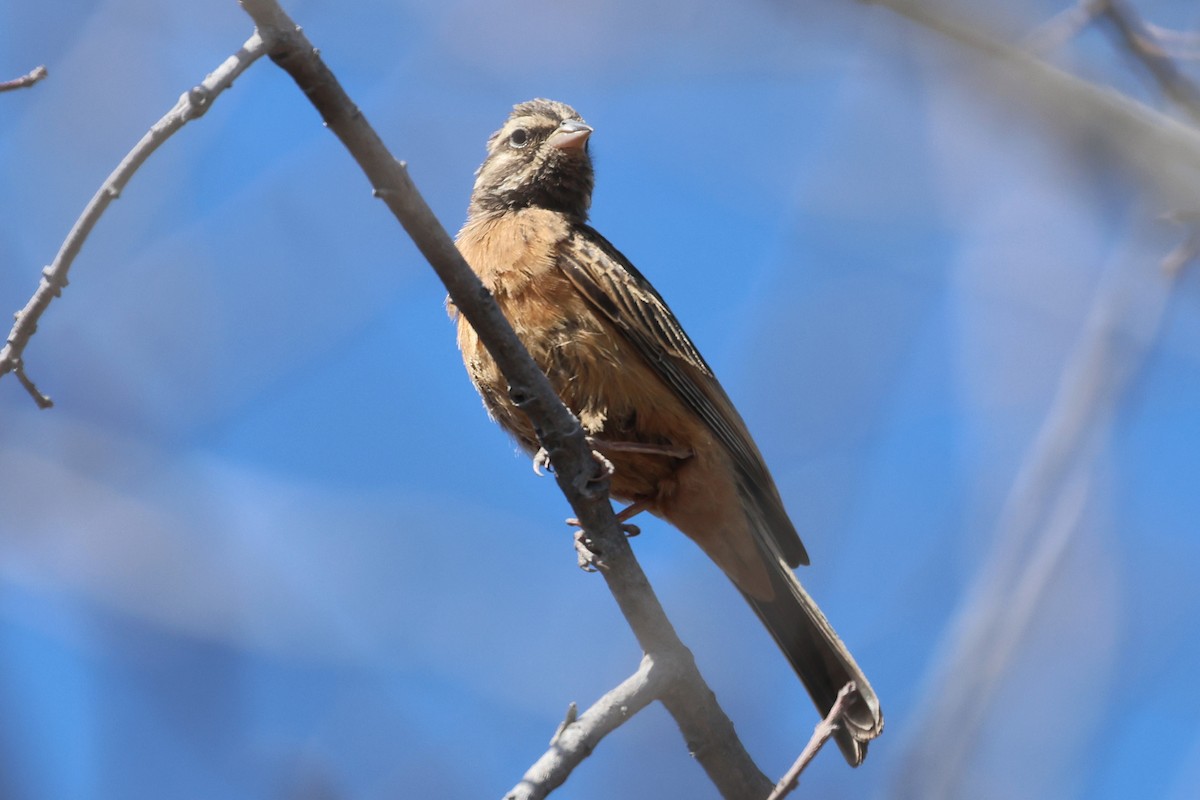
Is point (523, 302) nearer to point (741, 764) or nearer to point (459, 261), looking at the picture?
point (459, 261)

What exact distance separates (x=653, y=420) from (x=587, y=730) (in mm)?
1836

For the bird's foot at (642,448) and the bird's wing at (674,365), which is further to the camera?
the bird's wing at (674,365)

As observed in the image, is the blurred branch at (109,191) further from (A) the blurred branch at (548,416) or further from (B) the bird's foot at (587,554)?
(B) the bird's foot at (587,554)

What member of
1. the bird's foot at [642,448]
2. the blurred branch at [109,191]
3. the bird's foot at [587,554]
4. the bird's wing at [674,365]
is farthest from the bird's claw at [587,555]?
the blurred branch at [109,191]

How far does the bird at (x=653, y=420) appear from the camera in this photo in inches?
217

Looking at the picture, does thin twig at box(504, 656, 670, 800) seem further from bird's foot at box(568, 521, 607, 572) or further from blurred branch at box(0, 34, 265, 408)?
blurred branch at box(0, 34, 265, 408)

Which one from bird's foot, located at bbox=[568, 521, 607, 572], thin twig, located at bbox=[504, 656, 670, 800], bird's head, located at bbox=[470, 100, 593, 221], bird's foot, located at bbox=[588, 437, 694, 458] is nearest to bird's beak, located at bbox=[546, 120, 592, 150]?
bird's head, located at bbox=[470, 100, 593, 221]

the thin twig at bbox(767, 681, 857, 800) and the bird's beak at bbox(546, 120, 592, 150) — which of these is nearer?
the thin twig at bbox(767, 681, 857, 800)

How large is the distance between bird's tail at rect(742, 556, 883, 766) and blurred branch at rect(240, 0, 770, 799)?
120 centimetres

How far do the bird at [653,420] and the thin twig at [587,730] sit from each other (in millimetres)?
1265

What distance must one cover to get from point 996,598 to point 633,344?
287 centimetres

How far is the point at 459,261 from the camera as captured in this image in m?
3.96

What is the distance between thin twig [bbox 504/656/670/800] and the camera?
3.84 metres

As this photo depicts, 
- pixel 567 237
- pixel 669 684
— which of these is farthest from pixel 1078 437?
pixel 567 237
